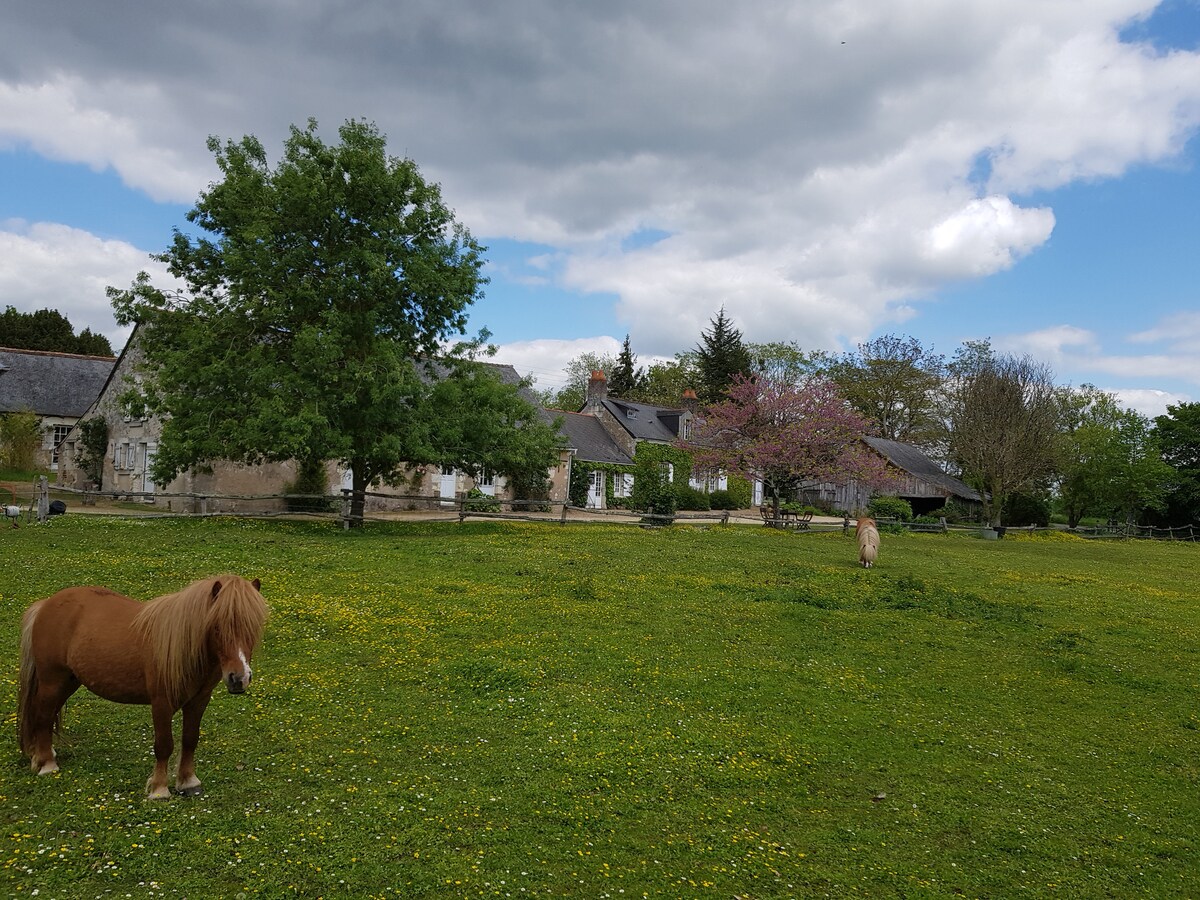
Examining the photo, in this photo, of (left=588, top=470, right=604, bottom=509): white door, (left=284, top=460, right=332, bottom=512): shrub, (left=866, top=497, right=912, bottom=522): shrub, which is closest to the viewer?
(left=284, top=460, right=332, bottom=512): shrub

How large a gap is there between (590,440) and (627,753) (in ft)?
138

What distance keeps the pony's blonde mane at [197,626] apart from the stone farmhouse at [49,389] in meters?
45.4

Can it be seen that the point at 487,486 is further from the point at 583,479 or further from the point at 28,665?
the point at 28,665

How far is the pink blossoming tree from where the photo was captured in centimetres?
3700

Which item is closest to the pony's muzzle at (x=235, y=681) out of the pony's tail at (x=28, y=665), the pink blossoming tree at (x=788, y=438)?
the pony's tail at (x=28, y=665)

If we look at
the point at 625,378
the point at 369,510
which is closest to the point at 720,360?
the point at 625,378

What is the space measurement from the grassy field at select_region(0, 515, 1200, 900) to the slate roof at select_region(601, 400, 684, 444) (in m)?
36.9

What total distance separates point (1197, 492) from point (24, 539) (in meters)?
65.8

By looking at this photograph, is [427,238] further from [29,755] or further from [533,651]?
[29,755]

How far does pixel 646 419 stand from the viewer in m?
54.2

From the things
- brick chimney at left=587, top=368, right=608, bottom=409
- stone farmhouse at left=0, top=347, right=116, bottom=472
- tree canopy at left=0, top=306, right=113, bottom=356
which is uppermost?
tree canopy at left=0, top=306, right=113, bottom=356

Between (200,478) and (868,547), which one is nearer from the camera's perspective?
(868,547)

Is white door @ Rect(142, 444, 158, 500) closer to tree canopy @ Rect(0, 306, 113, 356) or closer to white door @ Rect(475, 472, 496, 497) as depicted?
white door @ Rect(475, 472, 496, 497)

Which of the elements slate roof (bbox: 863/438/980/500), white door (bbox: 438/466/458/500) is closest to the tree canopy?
white door (bbox: 438/466/458/500)
